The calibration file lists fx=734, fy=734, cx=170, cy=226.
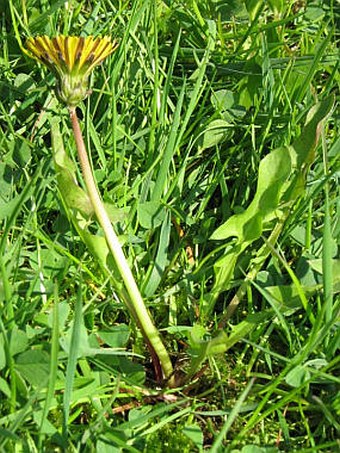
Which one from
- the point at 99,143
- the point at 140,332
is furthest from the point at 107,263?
the point at 99,143

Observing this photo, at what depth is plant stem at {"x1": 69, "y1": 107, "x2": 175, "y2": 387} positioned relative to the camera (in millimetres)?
1249

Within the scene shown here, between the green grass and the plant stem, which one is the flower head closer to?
the plant stem

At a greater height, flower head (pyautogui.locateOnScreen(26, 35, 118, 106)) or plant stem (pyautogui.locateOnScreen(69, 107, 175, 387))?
flower head (pyautogui.locateOnScreen(26, 35, 118, 106))

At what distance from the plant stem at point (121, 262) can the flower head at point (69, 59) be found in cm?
4

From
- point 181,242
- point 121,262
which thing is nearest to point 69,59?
point 121,262

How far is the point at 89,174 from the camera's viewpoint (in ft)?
4.10

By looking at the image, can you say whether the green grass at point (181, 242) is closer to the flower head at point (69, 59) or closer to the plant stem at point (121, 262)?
the plant stem at point (121, 262)

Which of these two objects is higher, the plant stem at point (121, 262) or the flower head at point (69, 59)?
the flower head at point (69, 59)

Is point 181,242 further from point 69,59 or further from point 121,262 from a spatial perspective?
point 69,59

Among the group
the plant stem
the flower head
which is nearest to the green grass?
the plant stem

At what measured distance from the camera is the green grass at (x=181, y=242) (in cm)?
120

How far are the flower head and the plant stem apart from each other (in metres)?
0.04

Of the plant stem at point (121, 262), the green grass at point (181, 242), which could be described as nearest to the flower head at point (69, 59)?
the plant stem at point (121, 262)

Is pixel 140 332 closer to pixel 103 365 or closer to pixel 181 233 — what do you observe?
pixel 103 365
